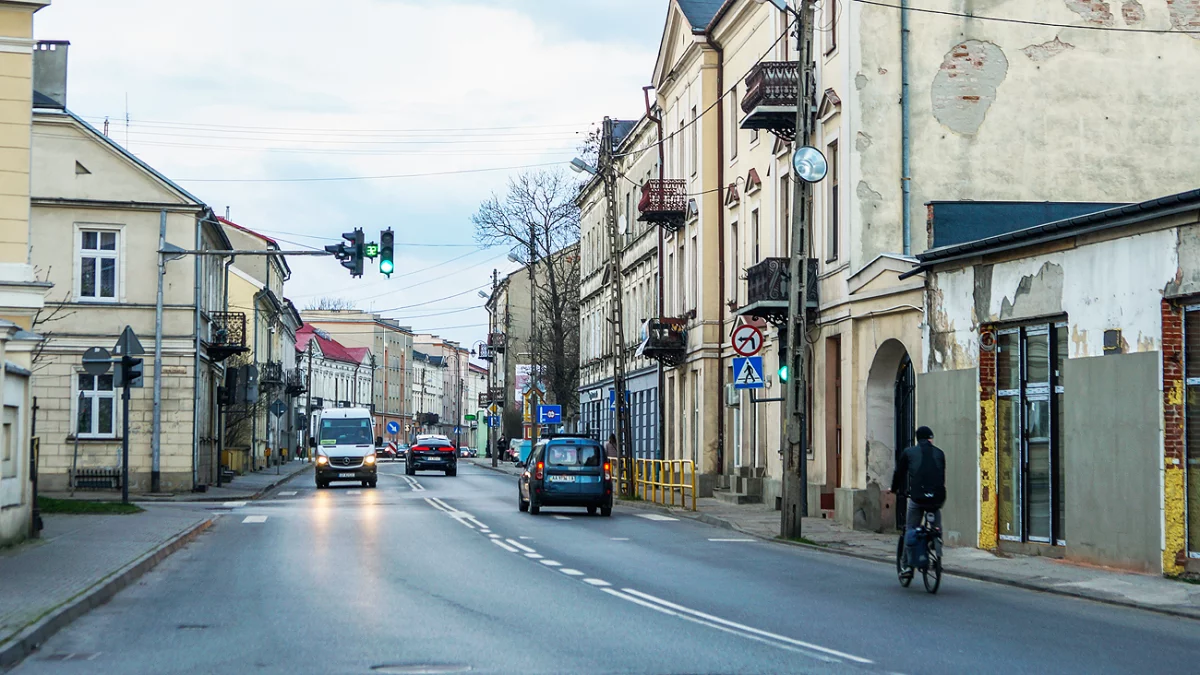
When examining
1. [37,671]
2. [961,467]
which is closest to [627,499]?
[961,467]

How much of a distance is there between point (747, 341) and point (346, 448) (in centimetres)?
2446

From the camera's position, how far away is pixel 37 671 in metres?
10.1

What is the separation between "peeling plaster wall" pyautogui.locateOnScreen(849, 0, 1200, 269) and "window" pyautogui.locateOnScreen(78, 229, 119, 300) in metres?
22.7

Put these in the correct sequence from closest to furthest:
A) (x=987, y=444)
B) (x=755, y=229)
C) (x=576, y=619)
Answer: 1. (x=576, y=619)
2. (x=987, y=444)
3. (x=755, y=229)

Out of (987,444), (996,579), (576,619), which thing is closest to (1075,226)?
(987,444)

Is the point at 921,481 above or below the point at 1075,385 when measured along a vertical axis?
below

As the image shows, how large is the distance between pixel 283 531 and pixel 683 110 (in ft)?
78.5

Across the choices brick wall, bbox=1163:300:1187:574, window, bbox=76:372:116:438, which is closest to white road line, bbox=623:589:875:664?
brick wall, bbox=1163:300:1187:574

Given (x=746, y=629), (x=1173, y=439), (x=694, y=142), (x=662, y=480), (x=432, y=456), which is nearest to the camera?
(x=746, y=629)

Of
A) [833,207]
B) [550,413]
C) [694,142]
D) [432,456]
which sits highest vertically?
[694,142]

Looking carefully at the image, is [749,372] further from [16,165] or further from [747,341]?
[16,165]

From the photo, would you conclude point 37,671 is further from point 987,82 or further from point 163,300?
point 163,300

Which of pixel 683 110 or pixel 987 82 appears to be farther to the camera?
pixel 683 110

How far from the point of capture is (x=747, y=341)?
91.6 ft
